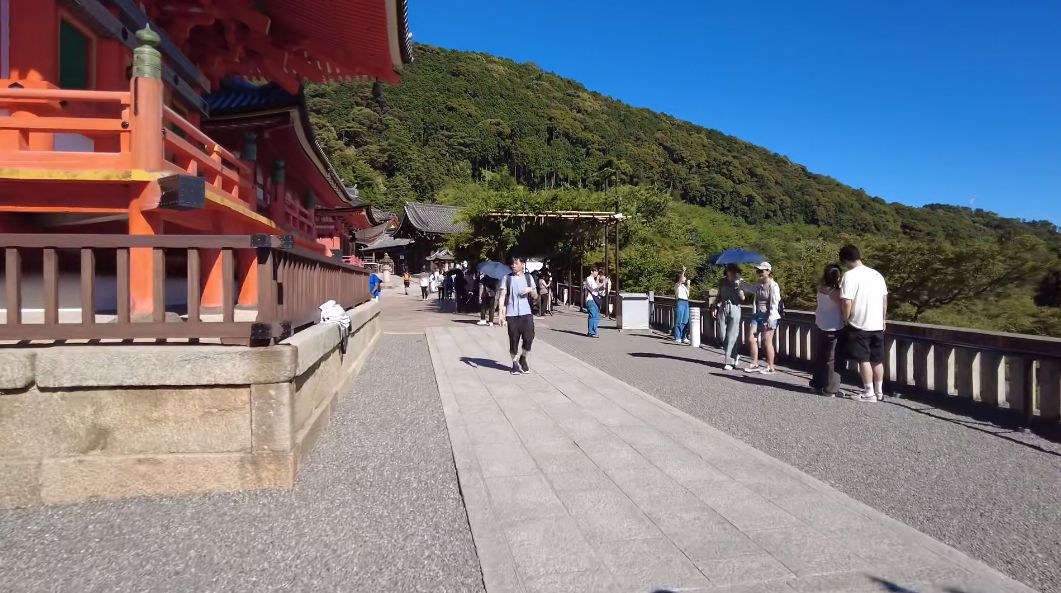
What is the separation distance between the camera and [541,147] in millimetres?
95625

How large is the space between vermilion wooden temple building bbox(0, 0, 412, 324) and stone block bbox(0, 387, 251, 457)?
2.48ft

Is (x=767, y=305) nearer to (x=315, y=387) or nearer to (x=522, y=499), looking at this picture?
(x=522, y=499)

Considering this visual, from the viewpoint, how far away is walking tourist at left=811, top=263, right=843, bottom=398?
6512 millimetres

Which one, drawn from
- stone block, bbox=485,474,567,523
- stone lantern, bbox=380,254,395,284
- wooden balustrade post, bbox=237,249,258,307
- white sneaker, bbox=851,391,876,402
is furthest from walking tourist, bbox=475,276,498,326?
stone lantern, bbox=380,254,395,284

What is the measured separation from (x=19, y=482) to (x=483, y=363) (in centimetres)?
610

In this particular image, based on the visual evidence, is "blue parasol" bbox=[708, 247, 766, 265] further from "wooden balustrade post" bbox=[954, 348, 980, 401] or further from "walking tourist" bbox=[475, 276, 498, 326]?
"walking tourist" bbox=[475, 276, 498, 326]

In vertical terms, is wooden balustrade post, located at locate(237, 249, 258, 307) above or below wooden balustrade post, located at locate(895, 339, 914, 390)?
above

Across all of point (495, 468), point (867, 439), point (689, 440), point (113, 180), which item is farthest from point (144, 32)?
point (867, 439)

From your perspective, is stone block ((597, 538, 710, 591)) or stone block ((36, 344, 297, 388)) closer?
stone block ((597, 538, 710, 591))

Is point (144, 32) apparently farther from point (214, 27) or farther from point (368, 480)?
point (368, 480)

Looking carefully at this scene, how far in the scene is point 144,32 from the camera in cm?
525

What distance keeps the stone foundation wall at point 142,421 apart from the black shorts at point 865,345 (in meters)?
5.44

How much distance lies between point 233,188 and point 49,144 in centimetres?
244

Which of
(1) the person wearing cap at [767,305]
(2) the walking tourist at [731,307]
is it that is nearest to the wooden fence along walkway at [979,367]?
(1) the person wearing cap at [767,305]
